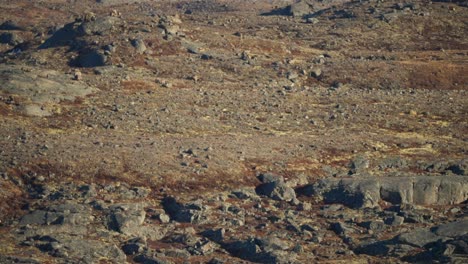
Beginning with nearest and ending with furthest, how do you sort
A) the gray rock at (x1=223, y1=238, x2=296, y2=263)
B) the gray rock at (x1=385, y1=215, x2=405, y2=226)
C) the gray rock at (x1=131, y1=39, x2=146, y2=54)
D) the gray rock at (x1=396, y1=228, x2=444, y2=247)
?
1. the gray rock at (x1=223, y1=238, x2=296, y2=263)
2. the gray rock at (x1=396, y1=228, x2=444, y2=247)
3. the gray rock at (x1=385, y1=215, x2=405, y2=226)
4. the gray rock at (x1=131, y1=39, x2=146, y2=54)

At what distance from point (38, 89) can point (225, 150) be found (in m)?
9.63

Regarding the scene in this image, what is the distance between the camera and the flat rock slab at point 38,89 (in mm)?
27672

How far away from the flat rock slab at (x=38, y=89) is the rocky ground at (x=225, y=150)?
9cm

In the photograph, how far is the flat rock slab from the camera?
27672 millimetres

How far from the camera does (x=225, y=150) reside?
2450 cm

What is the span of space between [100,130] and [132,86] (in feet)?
23.8

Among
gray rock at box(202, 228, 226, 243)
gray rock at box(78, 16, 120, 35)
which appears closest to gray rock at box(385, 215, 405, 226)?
gray rock at box(202, 228, 226, 243)

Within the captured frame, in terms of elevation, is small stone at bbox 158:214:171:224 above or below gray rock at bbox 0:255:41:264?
below

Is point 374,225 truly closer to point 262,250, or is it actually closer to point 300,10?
point 262,250

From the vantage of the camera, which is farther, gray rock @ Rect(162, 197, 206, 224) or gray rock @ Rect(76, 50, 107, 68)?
gray rock @ Rect(76, 50, 107, 68)

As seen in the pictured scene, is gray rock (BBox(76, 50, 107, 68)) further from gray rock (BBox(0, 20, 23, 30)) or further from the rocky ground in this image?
Answer: gray rock (BBox(0, 20, 23, 30))

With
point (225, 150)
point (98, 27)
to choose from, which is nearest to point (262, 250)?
point (225, 150)

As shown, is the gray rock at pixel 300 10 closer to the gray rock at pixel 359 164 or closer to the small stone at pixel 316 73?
the small stone at pixel 316 73

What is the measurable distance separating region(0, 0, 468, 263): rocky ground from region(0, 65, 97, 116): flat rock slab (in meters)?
0.09
